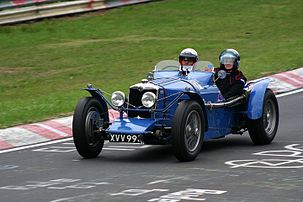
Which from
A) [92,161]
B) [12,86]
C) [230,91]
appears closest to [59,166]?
[92,161]

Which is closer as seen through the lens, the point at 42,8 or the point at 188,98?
the point at 188,98

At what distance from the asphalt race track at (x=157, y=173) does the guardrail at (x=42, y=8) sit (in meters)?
15.3

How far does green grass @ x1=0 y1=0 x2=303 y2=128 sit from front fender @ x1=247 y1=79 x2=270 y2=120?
Answer: 394 cm

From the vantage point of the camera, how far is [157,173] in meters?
11.4

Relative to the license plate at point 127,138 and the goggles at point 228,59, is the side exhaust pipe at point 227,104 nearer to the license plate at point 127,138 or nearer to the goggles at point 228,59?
the goggles at point 228,59

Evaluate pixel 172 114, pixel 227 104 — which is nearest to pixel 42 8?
pixel 227 104

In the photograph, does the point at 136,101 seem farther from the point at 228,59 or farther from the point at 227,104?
the point at 228,59

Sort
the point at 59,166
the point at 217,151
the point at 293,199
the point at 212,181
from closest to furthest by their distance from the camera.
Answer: the point at 293,199 < the point at 212,181 < the point at 59,166 < the point at 217,151

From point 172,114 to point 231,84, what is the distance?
1617mm

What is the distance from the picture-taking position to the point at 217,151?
13.2 m

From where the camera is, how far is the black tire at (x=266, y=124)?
13.6m

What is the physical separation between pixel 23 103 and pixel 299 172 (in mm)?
7874

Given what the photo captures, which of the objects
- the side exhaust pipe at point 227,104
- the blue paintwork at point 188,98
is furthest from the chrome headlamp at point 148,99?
the side exhaust pipe at point 227,104

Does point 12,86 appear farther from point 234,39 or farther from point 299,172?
point 299,172
